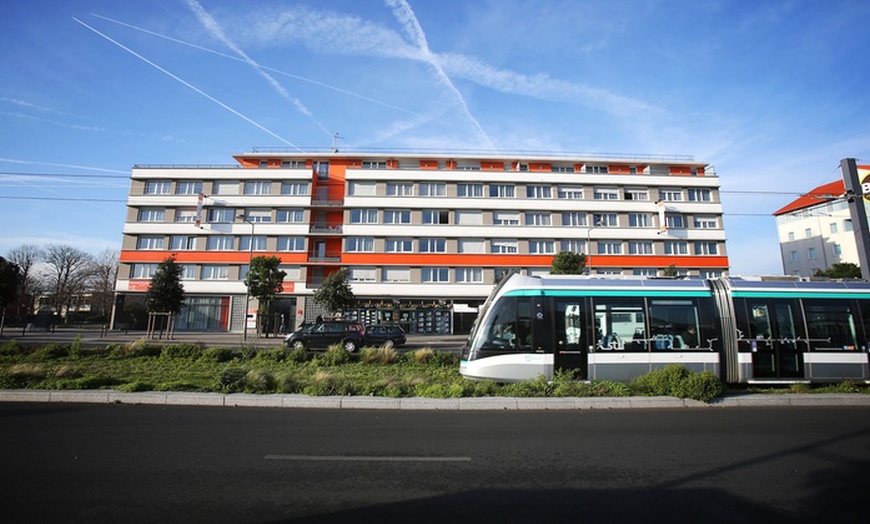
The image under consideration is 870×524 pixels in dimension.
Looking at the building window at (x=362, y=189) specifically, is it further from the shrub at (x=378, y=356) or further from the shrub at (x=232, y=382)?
→ the shrub at (x=232, y=382)

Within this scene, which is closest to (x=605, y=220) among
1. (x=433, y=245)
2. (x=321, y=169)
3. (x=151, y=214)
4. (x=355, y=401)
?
(x=433, y=245)

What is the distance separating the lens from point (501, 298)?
1096 cm

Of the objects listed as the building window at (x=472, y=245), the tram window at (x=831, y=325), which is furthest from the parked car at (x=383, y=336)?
the building window at (x=472, y=245)

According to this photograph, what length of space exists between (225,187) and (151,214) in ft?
26.3

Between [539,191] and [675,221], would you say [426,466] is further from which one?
[675,221]

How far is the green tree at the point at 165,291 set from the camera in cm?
3206

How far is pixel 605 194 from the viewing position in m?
47.4

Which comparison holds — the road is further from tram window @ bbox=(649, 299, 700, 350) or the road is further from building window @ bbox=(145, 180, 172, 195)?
building window @ bbox=(145, 180, 172, 195)

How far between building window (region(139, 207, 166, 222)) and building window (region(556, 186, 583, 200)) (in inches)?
1625

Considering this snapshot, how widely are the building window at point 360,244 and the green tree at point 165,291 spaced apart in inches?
621

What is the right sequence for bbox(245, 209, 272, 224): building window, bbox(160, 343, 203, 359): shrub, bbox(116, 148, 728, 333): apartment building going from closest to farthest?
bbox(160, 343, 203, 359): shrub
bbox(116, 148, 728, 333): apartment building
bbox(245, 209, 272, 224): building window

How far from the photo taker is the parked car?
78.5 ft

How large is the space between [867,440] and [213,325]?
152 feet

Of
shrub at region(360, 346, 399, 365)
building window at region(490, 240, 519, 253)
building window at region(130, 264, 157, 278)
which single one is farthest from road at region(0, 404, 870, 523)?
building window at region(130, 264, 157, 278)
